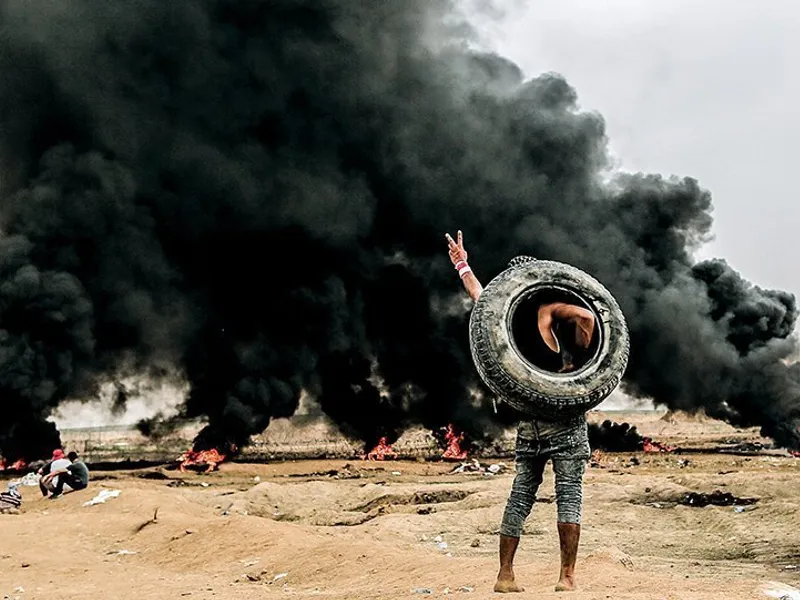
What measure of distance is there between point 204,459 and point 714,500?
80.9 feet

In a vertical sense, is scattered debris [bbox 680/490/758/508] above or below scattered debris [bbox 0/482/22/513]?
above

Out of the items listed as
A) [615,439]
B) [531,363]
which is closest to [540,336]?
[531,363]

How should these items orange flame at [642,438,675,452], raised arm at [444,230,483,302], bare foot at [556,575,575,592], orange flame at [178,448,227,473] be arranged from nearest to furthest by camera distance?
→ bare foot at [556,575,575,592] → raised arm at [444,230,483,302] → orange flame at [178,448,227,473] → orange flame at [642,438,675,452]

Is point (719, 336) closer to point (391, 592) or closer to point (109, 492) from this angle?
point (109, 492)

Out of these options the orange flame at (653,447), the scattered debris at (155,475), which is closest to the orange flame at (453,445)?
the orange flame at (653,447)

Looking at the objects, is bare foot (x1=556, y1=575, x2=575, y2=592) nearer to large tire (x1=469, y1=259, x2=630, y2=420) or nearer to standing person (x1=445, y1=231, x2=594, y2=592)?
standing person (x1=445, y1=231, x2=594, y2=592)

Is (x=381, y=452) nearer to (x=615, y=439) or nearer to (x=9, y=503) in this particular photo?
(x=615, y=439)

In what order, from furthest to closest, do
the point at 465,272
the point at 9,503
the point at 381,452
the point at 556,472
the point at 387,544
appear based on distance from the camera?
the point at 381,452 < the point at 9,503 < the point at 387,544 < the point at 465,272 < the point at 556,472

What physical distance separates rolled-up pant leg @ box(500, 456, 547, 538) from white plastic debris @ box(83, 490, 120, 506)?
10460 mm

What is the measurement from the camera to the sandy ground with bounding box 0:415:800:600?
7.04 m

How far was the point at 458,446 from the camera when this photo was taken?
42.0m

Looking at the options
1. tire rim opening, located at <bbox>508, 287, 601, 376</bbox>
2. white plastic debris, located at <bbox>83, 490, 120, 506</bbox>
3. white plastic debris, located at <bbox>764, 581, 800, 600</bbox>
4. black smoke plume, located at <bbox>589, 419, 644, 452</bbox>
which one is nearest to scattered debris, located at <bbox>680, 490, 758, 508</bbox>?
white plastic debris, located at <bbox>764, 581, 800, 600</bbox>

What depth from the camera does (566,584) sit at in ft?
18.0

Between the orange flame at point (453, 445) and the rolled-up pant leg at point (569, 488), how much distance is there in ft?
107
